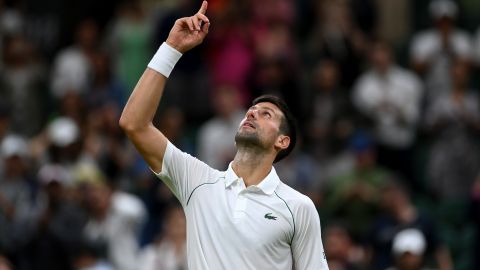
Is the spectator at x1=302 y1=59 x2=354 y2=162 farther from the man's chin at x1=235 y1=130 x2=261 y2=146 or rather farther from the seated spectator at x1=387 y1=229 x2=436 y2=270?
the man's chin at x1=235 y1=130 x2=261 y2=146

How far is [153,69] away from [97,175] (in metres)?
6.45

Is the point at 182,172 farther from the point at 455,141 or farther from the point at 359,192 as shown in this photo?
the point at 455,141

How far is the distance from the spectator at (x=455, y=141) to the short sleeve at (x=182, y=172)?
22.6 ft

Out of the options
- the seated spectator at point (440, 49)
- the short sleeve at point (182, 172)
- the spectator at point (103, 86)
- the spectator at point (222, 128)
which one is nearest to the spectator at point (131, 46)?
the spectator at point (103, 86)

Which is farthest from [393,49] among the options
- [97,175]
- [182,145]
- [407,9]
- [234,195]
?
[234,195]

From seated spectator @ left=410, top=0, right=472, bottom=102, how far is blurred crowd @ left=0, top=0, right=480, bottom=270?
0.07 ft

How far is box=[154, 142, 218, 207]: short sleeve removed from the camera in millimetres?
6762

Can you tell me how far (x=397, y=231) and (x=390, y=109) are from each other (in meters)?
2.66

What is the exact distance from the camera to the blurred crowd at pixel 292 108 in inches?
475

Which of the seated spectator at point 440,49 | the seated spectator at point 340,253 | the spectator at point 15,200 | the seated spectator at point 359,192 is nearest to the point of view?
the seated spectator at point 340,253

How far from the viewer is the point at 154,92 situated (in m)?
6.68

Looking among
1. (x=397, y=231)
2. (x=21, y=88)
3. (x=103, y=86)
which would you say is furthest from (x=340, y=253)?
(x=21, y=88)

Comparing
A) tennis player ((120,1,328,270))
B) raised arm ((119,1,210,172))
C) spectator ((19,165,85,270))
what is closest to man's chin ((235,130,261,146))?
tennis player ((120,1,328,270))

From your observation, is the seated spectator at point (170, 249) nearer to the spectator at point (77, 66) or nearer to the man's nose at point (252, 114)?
the spectator at point (77, 66)
